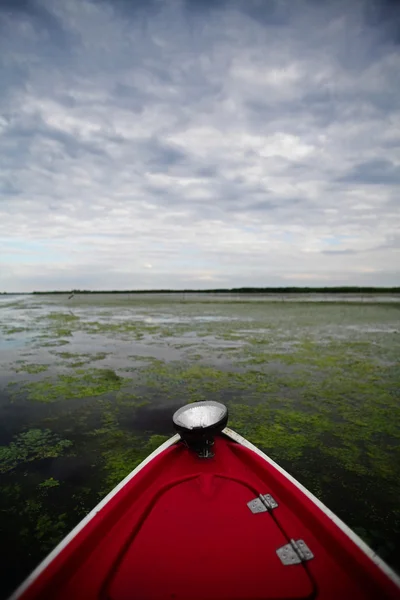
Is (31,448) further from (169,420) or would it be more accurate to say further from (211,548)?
(211,548)

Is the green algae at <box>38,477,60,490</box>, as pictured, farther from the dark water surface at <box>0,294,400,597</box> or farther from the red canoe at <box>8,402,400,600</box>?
the red canoe at <box>8,402,400,600</box>

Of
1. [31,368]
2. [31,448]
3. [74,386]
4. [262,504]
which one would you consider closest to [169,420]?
[31,448]

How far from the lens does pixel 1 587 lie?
7.30ft

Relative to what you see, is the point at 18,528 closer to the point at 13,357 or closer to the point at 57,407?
the point at 57,407

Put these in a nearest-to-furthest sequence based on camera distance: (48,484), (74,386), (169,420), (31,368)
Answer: (48,484)
(169,420)
(74,386)
(31,368)

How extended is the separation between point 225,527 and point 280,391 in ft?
14.7

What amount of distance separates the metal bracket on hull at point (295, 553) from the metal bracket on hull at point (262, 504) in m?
0.31

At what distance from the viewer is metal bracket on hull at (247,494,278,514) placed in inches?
86.7

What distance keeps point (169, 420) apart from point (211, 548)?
3170 millimetres

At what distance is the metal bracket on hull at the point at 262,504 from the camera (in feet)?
7.23

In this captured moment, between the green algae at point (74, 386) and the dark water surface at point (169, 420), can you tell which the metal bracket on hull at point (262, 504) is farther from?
the green algae at point (74, 386)

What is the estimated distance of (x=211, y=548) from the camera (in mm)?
1895

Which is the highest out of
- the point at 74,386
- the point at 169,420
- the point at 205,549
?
the point at 205,549

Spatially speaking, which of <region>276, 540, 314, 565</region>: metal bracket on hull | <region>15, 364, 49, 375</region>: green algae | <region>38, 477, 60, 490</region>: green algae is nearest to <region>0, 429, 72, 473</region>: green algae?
<region>38, 477, 60, 490</region>: green algae
